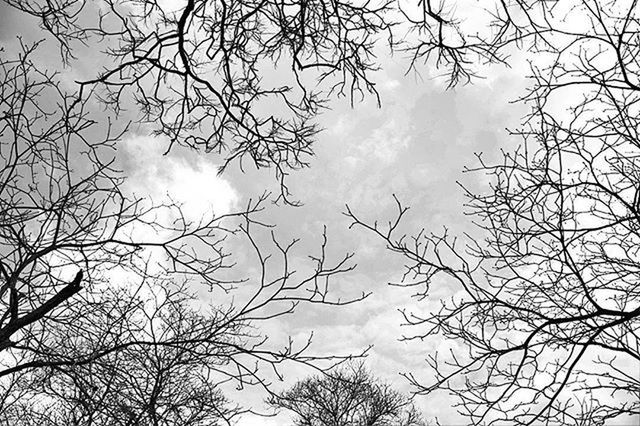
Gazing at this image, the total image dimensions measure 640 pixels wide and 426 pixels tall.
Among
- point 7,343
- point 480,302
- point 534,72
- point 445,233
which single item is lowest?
point 7,343

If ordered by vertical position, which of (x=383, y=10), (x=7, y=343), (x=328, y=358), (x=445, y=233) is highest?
(x=383, y=10)

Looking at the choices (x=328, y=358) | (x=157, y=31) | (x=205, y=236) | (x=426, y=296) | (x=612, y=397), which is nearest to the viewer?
(x=328, y=358)

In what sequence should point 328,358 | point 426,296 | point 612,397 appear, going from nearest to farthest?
1. point 328,358
2. point 426,296
3. point 612,397

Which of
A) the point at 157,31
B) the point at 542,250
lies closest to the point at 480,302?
the point at 542,250

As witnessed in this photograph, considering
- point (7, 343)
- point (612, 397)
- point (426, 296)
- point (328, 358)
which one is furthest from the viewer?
point (612, 397)

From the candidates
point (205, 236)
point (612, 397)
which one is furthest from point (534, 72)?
point (205, 236)

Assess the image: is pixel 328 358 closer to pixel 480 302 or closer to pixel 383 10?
pixel 480 302

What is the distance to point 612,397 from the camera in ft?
18.3

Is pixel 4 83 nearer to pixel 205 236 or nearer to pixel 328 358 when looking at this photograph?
pixel 205 236

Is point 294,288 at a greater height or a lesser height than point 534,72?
lesser

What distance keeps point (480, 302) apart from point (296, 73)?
2.24 meters

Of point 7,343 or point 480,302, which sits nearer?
point 7,343

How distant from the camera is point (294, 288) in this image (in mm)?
3850

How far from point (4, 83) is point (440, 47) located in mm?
3261
